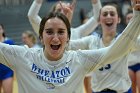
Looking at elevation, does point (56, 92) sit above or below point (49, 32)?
below

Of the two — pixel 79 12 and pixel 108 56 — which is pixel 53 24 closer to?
pixel 108 56

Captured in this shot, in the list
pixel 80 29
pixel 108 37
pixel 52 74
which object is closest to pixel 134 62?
pixel 80 29

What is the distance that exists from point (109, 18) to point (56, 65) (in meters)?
1.56

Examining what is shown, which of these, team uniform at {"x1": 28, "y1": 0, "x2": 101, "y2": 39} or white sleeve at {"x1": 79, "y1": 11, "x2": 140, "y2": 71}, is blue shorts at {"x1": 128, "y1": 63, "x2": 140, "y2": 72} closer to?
team uniform at {"x1": 28, "y1": 0, "x2": 101, "y2": 39}

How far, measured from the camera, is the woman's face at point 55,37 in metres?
2.75

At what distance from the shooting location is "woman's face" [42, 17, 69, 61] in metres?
2.75

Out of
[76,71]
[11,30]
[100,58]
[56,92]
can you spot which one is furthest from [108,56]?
[11,30]

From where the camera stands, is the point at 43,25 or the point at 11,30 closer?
the point at 43,25

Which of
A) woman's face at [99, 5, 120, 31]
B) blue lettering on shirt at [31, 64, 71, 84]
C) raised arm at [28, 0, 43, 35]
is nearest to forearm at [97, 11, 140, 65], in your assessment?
blue lettering on shirt at [31, 64, 71, 84]

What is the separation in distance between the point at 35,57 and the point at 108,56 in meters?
0.52

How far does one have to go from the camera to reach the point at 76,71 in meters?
2.79

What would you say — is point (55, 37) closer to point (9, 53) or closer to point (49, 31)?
point (49, 31)

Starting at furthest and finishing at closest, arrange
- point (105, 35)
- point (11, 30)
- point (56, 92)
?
point (11, 30) → point (105, 35) → point (56, 92)

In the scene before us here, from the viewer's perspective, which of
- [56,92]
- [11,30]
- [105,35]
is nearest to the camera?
[56,92]
